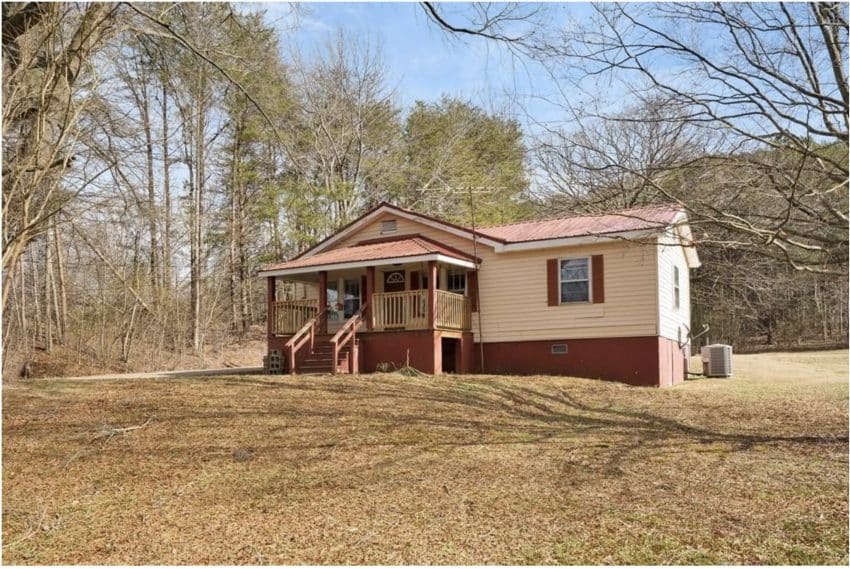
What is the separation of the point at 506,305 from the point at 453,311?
132 centimetres

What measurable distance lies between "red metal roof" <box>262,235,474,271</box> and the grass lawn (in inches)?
200

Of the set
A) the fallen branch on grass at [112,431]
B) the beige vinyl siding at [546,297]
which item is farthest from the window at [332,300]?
the fallen branch on grass at [112,431]

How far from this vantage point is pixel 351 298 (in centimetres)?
1859

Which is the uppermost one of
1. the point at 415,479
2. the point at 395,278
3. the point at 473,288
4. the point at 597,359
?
the point at 395,278

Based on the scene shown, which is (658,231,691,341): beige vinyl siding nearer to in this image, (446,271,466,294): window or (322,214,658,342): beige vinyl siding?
(322,214,658,342): beige vinyl siding

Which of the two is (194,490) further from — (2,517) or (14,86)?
(14,86)

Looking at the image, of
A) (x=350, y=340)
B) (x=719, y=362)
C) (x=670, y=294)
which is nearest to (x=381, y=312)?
(x=350, y=340)

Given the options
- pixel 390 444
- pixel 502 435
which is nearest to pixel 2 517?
pixel 390 444

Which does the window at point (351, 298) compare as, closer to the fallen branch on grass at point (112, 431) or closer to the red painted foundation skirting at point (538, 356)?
the red painted foundation skirting at point (538, 356)

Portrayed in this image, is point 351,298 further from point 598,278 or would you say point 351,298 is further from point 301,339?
point 598,278

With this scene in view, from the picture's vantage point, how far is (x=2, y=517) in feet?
20.0

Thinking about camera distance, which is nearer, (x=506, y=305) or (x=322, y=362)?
(x=322, y=362)

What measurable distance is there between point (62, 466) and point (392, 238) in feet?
39.3

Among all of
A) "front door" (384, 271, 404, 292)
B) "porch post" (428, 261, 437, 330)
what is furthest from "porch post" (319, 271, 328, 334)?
"porch post" (428, 261, 437, 330)
